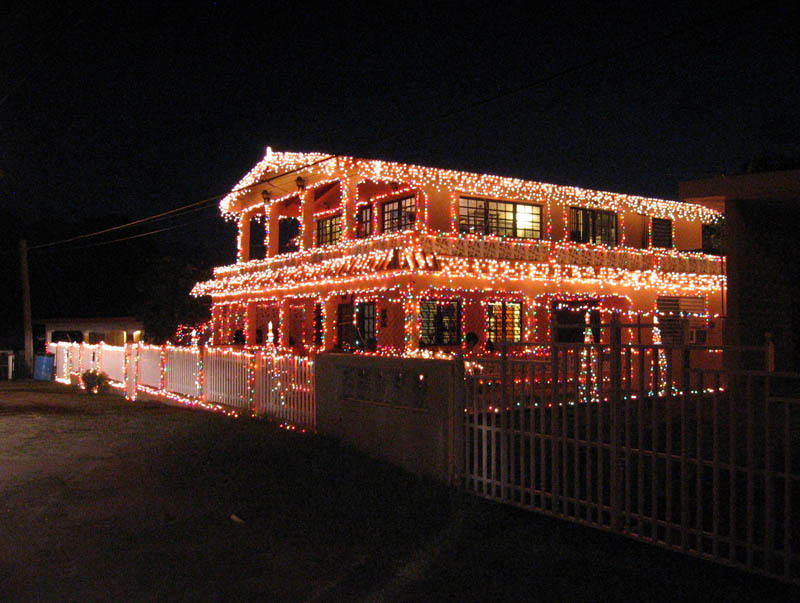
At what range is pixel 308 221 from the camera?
24.2 m

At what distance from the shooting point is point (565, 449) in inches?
266

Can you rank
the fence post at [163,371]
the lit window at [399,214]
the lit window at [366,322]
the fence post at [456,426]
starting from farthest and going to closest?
the lit window at [366,322] → the lit window at [399,214] → the fence post at [163,371] → the fence post at [456,426]

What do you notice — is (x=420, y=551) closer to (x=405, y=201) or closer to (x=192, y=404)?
(x=192, y=404)

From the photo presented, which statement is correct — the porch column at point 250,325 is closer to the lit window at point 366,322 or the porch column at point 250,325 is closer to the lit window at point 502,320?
the lit window at point 366,322

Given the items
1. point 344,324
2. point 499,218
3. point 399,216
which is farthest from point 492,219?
point 344,324

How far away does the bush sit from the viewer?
872 inches

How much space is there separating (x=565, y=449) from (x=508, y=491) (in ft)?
4.15

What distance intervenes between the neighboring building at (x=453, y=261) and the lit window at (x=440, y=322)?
34mm

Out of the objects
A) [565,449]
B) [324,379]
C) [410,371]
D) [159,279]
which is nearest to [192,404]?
[324,379]

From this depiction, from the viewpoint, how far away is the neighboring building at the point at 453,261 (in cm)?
2019

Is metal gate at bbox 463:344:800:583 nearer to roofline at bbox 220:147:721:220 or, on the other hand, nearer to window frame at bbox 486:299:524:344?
roofline at bbox 220:147:721:220

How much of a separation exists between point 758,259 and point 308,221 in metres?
13.8

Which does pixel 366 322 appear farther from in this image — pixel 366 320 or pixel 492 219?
pixel 492 219

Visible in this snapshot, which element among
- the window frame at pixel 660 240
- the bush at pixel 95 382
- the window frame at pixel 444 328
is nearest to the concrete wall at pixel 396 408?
the window frame at pixel 444 328
